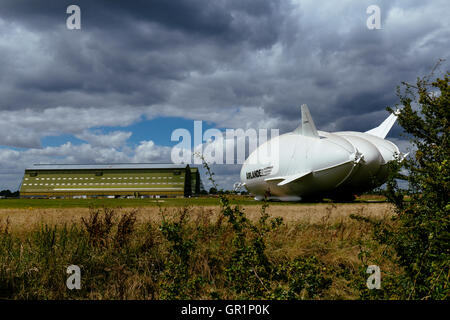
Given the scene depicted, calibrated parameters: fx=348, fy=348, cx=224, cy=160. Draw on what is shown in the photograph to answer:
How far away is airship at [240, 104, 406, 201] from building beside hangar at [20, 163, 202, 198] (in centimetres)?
8232

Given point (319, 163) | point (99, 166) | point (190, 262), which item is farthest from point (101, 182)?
point (190, 262)

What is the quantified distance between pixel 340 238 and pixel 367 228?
1.32 metres

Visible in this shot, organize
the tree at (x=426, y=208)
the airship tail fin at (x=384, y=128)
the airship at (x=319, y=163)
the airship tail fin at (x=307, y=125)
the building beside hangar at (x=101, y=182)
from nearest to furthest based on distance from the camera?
the tree at (x=426, y=208), the airship at (x=319, y=163), the airship tail fin at (x=307, y=125), the airship tail fin at (x=384, y=128), the building beside hangar at (x=101, y=182)

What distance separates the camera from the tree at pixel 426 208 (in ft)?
14.3

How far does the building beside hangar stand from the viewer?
124812 millimetres

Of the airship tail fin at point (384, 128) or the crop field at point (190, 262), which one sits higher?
the airship tail fin at point (384, 128)

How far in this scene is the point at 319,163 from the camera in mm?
38000

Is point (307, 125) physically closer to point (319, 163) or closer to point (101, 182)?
point (319, 163)

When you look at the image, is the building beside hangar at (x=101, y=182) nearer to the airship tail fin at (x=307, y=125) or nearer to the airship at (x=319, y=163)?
the airship at (x=319, y=163)

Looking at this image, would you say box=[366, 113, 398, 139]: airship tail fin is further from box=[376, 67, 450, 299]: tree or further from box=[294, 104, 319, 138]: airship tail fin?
box=[376, 67, 450, 299]: tree

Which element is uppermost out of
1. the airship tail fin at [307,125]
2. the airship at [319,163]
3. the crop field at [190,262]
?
the airship tail fin at [307,125]

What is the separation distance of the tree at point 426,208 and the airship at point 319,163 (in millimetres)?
29640

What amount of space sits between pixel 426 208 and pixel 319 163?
33.6m

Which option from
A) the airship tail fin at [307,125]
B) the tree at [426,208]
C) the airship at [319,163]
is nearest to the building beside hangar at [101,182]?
the airship at [319,163]
